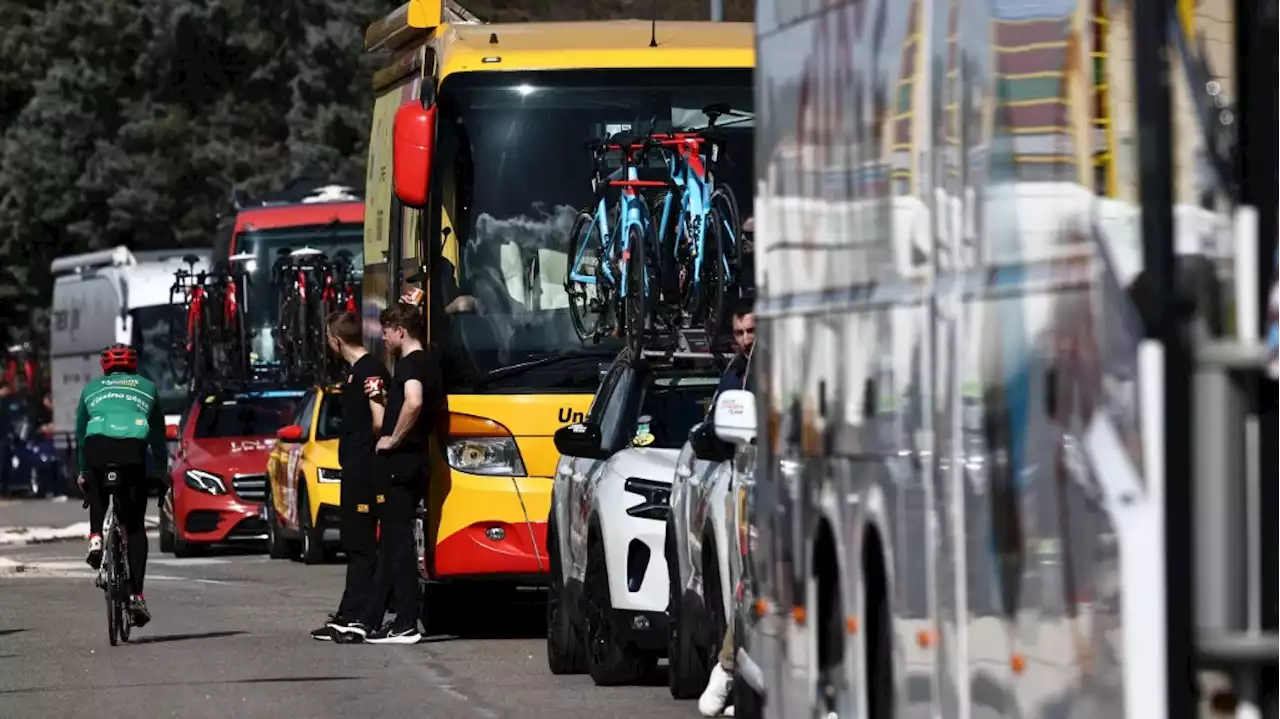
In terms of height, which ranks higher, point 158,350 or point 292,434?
point 158,350

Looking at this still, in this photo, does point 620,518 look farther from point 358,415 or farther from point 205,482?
point 205,482

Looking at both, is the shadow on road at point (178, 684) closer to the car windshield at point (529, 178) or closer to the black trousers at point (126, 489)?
the car windshield at point (529, 178)

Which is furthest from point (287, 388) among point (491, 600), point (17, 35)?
point (17, 35)

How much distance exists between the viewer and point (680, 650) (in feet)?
41.5

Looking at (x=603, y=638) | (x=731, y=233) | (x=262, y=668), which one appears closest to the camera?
(x=603, y=638)

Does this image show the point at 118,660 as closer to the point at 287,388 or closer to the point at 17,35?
the point at 287,388

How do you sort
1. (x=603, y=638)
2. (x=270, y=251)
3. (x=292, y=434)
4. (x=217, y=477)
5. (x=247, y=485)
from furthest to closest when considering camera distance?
(x=270, y=251), (x=247, y=485), (x=217, y=477), (x=292, y=434), (x=603, y=638)

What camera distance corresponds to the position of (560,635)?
14.4 metres

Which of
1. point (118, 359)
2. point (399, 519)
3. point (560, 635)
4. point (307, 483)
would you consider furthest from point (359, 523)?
point (307, 483)

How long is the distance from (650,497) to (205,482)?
14834 mm

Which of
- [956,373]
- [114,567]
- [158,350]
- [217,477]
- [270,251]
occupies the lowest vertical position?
[114,567]

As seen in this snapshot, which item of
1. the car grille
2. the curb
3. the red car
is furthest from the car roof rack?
the curb

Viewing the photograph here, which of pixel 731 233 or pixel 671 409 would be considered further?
pixel 731 233

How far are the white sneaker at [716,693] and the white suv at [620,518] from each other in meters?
1.45
